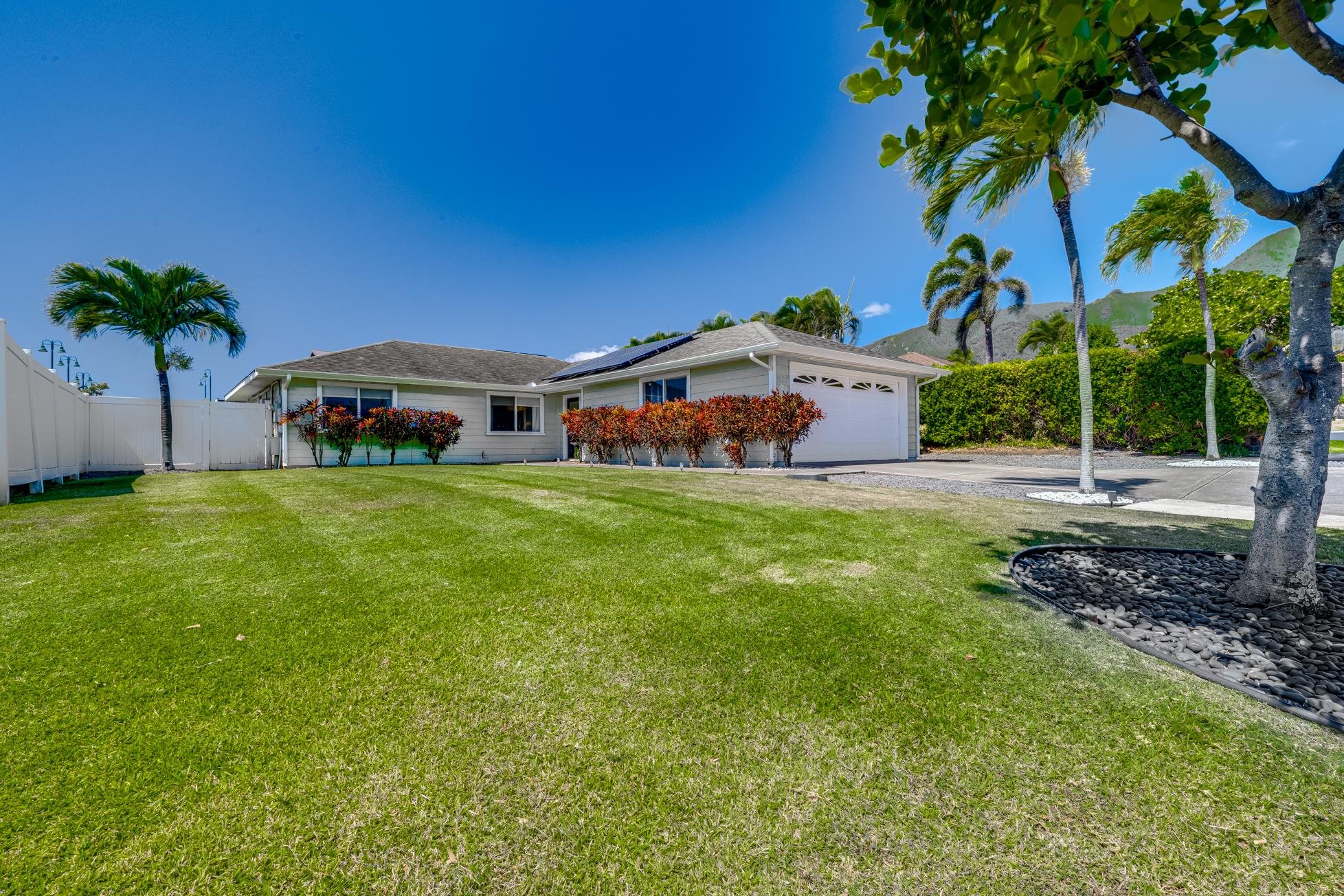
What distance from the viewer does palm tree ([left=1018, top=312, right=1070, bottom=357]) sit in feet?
97.3

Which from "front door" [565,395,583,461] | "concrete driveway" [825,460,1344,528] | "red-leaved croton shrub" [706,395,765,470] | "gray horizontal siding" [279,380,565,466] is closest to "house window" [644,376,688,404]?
"red-leaved croton shrub" [706,395,765,470]

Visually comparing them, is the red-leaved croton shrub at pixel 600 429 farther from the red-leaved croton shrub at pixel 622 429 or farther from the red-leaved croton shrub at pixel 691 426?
the red-leaved croton shrub at pixel 691 426

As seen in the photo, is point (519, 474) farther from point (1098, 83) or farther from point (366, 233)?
point (366, 233)

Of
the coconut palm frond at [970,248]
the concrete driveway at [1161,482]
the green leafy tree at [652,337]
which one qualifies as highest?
the coconut palm frond at [970,248]

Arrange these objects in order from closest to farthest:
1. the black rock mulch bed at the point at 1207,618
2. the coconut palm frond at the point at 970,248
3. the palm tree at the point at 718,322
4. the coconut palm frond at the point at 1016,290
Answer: the black rock mulch bed at the point at 1207,618 → the coconut palm frond at the point at 970,248 → the coconut palm frond at the point at 1016,290 → the palm tree at the point at 718,322

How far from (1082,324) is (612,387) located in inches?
444

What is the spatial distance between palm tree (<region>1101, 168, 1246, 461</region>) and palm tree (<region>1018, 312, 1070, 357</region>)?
18.5m

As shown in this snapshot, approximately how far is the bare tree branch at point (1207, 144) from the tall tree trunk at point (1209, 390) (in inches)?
516

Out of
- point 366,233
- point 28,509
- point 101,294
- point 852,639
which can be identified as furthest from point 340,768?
point 366,233

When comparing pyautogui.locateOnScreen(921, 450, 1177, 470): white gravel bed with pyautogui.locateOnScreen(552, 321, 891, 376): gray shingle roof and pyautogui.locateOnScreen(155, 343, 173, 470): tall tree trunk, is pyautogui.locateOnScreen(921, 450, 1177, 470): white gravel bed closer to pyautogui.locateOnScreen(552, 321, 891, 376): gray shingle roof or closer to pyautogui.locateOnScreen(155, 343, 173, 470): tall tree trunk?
pyautogui.locateOnScreen(552, 321, 891, 376): gray shingle roof

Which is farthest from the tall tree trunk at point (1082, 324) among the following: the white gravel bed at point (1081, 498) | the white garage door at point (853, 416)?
the white garage door at point (853, 416)

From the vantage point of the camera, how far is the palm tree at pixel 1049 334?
97.3 feet

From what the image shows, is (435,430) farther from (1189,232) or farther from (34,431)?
(1189,232)

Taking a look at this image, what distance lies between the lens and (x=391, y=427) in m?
13.6
